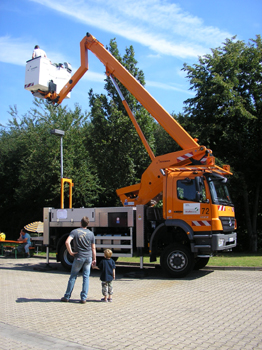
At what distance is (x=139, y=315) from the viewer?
6.05 metres

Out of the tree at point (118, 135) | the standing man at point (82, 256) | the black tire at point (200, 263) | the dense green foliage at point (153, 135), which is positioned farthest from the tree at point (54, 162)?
the standing man at point (82, 256)

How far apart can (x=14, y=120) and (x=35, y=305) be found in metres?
25.9

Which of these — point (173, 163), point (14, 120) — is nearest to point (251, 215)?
point (173, 163)

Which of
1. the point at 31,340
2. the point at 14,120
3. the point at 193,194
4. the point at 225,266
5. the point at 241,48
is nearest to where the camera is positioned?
the point at 31,340

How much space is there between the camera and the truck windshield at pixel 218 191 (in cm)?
973

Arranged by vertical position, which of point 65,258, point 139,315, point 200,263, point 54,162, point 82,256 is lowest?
point 139,315

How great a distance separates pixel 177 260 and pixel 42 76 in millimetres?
7413

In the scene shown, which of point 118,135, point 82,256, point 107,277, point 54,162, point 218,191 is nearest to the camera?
point 82,256

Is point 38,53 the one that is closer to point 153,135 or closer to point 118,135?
point 118,135

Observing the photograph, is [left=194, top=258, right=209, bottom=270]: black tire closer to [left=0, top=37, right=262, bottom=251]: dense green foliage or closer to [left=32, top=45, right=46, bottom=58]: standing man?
[left=0, top=37, right=262, bottom=251]: dense green foliage

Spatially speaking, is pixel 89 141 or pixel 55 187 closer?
pixel 89 141

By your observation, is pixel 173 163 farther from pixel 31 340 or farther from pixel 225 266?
pixel 31 340

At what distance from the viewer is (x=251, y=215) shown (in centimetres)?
2158

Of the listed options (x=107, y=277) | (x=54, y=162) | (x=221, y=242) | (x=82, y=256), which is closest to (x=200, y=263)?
(x=221, y=242)
